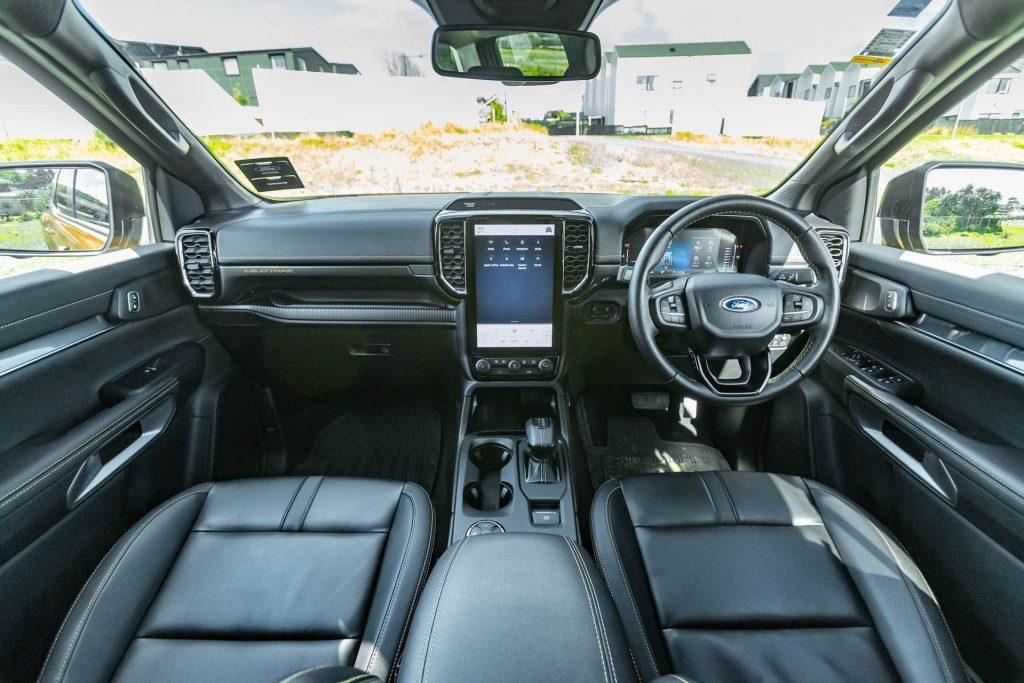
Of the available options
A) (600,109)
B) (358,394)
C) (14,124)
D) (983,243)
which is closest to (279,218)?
(14,124)

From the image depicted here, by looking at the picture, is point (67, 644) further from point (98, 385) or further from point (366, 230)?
point (366, 230)

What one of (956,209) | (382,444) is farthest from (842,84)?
(382,444)

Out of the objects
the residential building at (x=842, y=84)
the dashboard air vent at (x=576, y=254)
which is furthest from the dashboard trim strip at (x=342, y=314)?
the residential building at (x=842, y=84)

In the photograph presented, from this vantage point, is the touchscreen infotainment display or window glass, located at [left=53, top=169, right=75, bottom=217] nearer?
window glass, located at [left=53, top=169, right=75, bottom=217]

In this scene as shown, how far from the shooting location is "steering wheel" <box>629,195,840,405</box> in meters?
1.55

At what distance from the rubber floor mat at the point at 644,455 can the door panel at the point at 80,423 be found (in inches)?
67.8

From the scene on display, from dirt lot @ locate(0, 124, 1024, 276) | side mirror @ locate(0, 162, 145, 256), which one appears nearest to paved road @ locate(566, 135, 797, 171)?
dirt lot @ locate(0, 124, 1024, 276)

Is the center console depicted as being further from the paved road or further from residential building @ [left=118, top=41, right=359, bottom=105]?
residential building @ [left=118, top=41, right=359, bottom=105]

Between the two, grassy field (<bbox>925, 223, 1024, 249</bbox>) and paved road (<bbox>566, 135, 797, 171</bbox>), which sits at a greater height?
paved road (<bbox>566, 135, 797, 171</bbox>)

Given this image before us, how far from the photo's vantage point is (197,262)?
2.15 m

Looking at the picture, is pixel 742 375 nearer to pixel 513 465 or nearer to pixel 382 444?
pixel 513 465

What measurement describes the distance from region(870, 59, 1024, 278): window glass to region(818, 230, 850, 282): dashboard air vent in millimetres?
227

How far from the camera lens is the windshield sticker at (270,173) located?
7.91 ft

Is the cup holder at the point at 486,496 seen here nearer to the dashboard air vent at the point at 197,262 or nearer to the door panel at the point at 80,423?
the door panel at the point at 80,423
